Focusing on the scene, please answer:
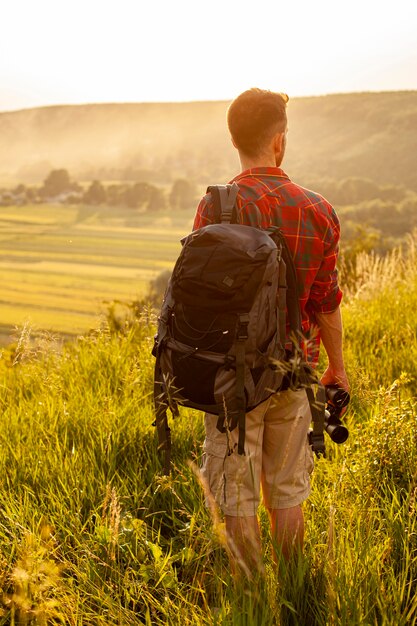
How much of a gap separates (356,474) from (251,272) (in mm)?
1368

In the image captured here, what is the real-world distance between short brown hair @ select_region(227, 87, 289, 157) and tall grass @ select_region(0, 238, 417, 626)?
1016mm

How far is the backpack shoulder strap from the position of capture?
2.20 metres

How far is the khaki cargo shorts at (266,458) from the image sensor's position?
2.34m

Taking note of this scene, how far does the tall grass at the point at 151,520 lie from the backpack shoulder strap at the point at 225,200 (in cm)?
72

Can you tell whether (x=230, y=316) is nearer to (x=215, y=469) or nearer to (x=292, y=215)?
(x=292, y=215)

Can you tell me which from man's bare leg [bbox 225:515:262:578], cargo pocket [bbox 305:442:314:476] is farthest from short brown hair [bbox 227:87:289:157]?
man's bare leg [bbox 225:515:262:578]

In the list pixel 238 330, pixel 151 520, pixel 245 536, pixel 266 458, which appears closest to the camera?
pixel 238 330

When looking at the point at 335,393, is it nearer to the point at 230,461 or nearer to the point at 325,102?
the point at 230,461

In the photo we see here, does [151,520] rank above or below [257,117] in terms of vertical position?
below

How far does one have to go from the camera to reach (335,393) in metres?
2.58

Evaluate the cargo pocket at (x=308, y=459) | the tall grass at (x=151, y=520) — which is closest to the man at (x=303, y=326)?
the cargo pocket at (x=308, y=459)

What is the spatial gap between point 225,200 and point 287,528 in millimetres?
1234

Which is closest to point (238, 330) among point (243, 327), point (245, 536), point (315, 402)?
point (243, 327)

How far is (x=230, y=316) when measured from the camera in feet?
6.99
